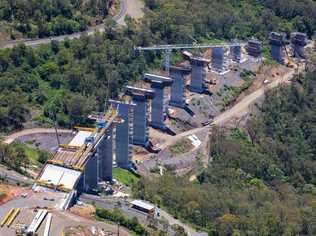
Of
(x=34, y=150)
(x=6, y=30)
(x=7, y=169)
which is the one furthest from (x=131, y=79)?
(x=7, y=169)

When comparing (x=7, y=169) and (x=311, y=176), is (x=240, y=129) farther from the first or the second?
(x=7, y=169)

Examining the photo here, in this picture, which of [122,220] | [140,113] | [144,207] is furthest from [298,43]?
[122,220]

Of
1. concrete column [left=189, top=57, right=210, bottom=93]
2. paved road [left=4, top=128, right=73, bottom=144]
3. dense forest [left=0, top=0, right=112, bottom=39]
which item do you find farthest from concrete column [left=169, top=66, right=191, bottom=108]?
paved road [left=4, top=128, right=73, bottom=144]

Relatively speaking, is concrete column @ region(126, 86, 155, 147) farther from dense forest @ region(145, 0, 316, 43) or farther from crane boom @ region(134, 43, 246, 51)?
dense forest @ region(145, 0, 316, 43)

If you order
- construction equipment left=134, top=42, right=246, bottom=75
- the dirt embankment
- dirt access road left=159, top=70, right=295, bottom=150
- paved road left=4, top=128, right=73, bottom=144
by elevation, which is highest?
construction equipment left=134, top=42, right=246, bottom=75

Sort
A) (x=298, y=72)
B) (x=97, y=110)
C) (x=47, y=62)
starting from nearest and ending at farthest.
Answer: (x=97, y=110)
(x=47, y=62)
(x=298, y=72)

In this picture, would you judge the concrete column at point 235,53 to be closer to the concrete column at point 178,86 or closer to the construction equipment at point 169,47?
the construction equipment at point 169,47

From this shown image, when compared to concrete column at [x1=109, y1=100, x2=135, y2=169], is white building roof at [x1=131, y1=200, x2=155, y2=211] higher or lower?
lower
